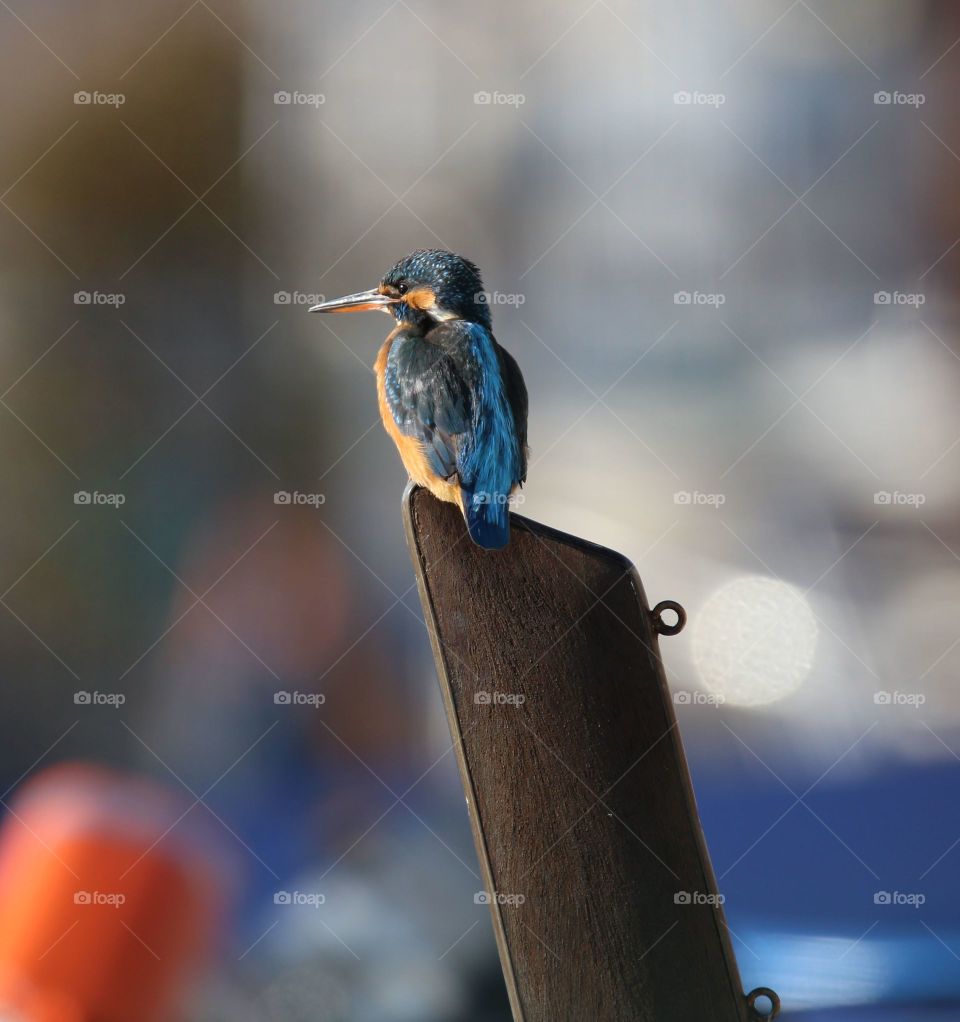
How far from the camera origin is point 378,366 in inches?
65.6

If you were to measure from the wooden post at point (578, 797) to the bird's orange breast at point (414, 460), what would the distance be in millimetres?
162

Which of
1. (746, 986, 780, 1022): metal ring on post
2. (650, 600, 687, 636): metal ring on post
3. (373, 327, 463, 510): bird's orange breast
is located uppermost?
(373, 327, 463, 510): bird's orange breast

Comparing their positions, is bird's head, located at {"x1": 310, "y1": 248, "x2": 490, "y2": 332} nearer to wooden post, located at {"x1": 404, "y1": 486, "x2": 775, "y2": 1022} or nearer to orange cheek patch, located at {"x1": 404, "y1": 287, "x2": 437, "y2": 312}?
orange cheek patch, located at {"x1": 404, "y1": 287, "x2": 437, "y2": 312}

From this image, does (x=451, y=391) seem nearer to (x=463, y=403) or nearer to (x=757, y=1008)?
(x=463, y=403)

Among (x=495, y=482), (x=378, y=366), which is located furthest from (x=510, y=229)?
(x=495, y=482)

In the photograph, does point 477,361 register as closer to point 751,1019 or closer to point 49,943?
point 751,1019

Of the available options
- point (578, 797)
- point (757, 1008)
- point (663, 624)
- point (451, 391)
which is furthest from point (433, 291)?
point (757, 1008)

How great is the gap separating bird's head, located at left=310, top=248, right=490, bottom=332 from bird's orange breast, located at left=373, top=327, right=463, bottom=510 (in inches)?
2.2

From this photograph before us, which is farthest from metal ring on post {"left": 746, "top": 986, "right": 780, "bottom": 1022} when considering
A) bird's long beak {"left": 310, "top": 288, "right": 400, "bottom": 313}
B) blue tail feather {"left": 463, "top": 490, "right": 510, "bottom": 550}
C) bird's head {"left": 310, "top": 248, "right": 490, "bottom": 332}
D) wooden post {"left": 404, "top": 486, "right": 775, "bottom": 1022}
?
bird's long beak {"left": 310, "top": 288, "right": 400, "bottom": 313}

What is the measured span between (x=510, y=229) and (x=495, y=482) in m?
1.72

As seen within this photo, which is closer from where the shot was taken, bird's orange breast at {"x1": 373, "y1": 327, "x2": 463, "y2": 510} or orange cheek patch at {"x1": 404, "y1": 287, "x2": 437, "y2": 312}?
bird's orange breast at {"x1": 373, "y1": 327, "x2": 463, "y2": 510}

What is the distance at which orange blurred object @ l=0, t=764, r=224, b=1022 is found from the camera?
2.47 meters

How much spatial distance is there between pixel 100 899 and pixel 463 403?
1.77 metres

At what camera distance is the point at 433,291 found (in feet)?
5.45
